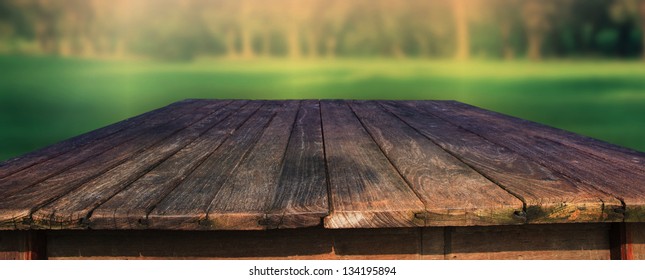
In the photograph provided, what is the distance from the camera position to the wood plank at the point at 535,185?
1067 millimetres

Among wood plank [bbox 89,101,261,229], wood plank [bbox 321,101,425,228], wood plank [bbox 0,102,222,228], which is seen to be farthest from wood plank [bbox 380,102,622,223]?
wood plank [bbox 0,102,222,228]

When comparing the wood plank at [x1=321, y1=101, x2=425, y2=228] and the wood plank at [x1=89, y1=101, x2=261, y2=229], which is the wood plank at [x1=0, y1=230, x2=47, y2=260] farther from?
the wood plank at [x1=321, y1=101, x2=425, y2=228]

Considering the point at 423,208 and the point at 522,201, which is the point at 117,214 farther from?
the point at 522,201

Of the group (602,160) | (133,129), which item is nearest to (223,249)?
(602,160)

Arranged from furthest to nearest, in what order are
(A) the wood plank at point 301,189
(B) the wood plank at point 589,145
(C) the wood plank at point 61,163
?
(B) the wood plank at point 589,145, (C) the wood plank at point 61,163, (A) the wood plank at point 301,189

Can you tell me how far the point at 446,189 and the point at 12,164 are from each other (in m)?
1.31

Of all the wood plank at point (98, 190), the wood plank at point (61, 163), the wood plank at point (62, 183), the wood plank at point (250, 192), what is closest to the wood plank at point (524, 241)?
the wood plank at point (250, 192)

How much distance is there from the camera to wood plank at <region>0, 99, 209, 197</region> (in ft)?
4.37

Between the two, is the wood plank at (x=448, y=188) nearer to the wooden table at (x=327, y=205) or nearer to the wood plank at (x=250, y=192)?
the wooden table at (x=327, y=205)

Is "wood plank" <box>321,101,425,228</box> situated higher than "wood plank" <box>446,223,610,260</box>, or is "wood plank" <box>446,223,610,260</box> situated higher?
"wood plank" <box>321,101,425,228</box>

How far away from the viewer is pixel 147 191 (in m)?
1.20

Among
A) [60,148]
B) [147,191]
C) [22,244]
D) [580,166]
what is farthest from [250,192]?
[60,148]

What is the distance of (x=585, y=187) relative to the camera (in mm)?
1198

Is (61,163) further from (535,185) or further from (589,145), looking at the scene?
(589,145)
